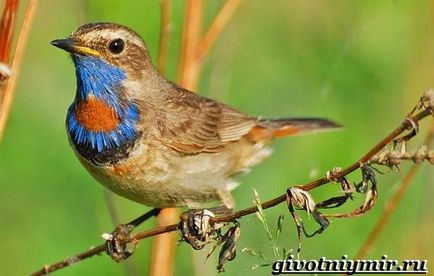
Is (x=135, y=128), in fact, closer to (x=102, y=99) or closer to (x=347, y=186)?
(x=102, y=99)

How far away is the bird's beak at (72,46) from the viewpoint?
14.9 ft

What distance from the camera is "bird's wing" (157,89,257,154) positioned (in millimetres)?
5188

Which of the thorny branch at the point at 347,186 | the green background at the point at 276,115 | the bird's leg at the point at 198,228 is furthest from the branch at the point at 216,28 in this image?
the thorny branch at the point at 347,186

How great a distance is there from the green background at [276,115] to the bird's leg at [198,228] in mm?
677

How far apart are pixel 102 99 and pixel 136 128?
23cm

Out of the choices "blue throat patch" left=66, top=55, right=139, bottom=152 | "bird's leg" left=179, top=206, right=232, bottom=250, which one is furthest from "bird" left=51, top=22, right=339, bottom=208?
"bird's leg" left=179, top=206, right=232, bottom=250

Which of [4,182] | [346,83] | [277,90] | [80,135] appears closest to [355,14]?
[346,83]

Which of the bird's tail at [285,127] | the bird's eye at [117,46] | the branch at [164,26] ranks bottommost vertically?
the branch at [164,26]

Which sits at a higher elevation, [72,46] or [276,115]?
[276,115]

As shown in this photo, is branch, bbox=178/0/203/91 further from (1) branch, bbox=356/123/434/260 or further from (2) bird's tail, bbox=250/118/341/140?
(2) bird's tail, bbox=250/118/341/140

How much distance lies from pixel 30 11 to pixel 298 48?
339cm

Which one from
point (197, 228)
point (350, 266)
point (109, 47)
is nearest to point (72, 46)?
point (109, 47)

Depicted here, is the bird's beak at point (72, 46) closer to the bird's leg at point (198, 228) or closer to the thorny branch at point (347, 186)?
the bird's leg at point (198, 228)

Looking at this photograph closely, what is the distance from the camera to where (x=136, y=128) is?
494 centimetres
